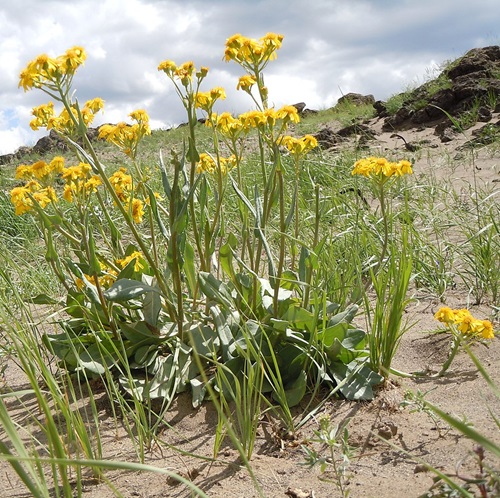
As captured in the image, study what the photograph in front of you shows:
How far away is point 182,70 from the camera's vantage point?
1979 millimetres

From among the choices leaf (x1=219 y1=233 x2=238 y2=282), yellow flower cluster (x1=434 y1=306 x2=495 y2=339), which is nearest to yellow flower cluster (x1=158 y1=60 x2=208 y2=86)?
leaf (x1=219 y1=233 x2=238 y2=282)

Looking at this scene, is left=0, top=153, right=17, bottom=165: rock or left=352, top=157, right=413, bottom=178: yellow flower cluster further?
left=0, top=153, right=17, bottom=165: rock

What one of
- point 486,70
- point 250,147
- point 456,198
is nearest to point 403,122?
point 486,70

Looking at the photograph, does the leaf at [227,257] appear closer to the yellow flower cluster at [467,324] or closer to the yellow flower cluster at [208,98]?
the yellow flower cluster at [208,98]

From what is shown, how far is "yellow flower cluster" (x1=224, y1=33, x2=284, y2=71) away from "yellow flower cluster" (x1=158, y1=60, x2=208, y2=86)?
10 cm

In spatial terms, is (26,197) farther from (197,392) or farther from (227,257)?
(197,392)

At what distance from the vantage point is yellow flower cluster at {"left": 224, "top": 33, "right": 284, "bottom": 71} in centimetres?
196

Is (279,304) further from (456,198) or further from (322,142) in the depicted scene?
(322,142)

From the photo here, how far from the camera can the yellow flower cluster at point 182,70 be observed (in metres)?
1.97

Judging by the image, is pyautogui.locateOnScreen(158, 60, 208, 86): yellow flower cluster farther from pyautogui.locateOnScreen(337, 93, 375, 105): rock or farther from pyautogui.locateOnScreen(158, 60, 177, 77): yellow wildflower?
pyautogui.locateOnScreen(337, 93, 375, 105): rock

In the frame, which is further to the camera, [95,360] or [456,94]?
[456,94]

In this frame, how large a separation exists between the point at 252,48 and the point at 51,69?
600mm

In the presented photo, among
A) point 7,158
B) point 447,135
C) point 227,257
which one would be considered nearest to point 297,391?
point 227,257

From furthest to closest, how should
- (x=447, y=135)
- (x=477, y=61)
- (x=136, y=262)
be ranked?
(x=477, y=61) < (x=447, y=135) < (x=136, y=262)
